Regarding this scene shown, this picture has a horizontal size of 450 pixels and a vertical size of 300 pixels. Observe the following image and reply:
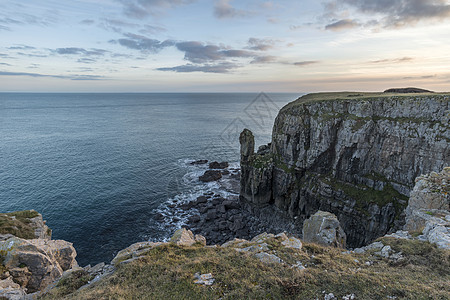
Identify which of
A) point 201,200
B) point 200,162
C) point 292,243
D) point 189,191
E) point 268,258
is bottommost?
point 201,200

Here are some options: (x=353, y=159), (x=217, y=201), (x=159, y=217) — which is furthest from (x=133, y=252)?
(x=353, y=159)

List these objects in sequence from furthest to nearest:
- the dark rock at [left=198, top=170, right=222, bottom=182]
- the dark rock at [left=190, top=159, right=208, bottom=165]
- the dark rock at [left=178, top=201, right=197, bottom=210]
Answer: the dark rock at [left=190, top=159, right=208, bottom=165] → the dark rock at [left=198, top=170, right=222, bottom=182] → the dark rock at [left=178, top=201, right=197, bottom=210]

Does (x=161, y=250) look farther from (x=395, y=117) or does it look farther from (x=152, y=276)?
(x=395, y=117)

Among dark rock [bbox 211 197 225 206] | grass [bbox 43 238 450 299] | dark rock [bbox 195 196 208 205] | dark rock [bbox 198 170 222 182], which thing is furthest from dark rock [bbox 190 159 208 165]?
grass [bbox 43 238 450 299]

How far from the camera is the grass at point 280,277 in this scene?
1204 cm

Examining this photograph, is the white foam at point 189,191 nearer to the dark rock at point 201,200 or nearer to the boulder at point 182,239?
the dark rock at point 201,200

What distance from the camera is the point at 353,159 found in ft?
147

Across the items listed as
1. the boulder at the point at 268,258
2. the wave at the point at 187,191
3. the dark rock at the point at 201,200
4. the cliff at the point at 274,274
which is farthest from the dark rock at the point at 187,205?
the boulder at the point at 268,258

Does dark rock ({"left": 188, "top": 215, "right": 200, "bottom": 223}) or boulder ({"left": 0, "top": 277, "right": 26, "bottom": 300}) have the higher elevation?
boulder ({"left": 0, "top": 277, "right": 26, "bottom": 300})

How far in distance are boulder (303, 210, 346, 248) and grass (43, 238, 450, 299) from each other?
4620 millimetres

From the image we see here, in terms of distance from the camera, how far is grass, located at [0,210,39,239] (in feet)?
71.8

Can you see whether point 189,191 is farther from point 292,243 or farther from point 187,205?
point 292,243

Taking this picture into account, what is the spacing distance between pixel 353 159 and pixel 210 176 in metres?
41.0

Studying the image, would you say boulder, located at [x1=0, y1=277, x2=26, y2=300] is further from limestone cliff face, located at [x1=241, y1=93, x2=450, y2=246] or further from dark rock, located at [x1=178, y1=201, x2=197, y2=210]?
limestone cliff face, located at [x1=241, y1=93, x2=450, y2=246]
